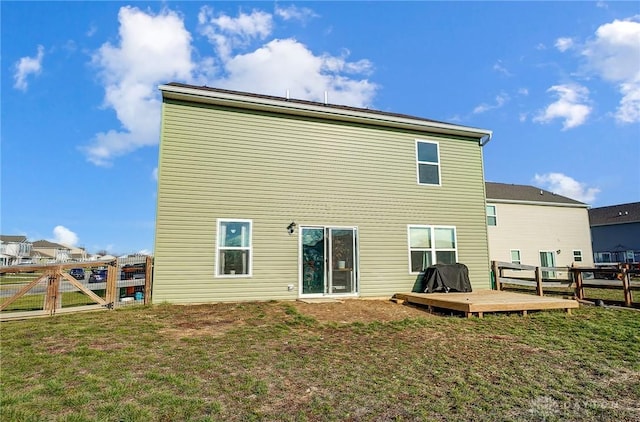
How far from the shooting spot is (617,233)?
103 feet

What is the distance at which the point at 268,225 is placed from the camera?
9.36 meters

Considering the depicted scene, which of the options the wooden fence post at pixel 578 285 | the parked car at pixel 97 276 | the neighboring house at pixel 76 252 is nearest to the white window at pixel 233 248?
the wooden fence post at pixel 578 285

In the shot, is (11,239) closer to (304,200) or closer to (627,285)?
(304,200)

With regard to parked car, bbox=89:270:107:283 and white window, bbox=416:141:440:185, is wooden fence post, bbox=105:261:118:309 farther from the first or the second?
white window, bbox=416:141:440:185

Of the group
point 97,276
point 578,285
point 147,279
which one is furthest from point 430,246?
point 97,276

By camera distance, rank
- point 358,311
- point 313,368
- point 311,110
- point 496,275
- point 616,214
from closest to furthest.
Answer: point 313,368 → point 358,311 → point 311,110 → point 496,275 → point 616,214

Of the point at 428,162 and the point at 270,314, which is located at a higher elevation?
the point at 428,162

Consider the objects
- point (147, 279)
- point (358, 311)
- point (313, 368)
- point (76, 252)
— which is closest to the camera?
point (313, 368)

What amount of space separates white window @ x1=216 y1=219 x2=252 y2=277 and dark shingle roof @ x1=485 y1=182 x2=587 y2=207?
1693 centimetres

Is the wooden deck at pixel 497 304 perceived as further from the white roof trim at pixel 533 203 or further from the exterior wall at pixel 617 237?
the exterior wall at pixel 617 237

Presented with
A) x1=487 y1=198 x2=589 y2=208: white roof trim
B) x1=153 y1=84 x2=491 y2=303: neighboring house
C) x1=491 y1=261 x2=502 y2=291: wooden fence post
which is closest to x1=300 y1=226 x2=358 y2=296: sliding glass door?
x1=153 y1=84 x2=491 y2=303: neighboring house

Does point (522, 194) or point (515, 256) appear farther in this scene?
point (522, 194)

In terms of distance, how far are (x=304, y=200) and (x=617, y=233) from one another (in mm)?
34569

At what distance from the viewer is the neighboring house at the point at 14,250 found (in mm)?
52834
